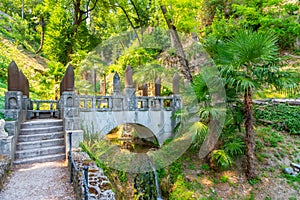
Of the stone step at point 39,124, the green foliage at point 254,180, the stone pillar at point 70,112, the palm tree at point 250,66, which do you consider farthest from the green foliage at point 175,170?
the stone step at point 39,124

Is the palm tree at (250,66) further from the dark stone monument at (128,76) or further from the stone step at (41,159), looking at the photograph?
the stone step at (41,159)

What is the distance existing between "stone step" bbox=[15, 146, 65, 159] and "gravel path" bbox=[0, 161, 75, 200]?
30cm

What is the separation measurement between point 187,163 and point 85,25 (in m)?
13.5

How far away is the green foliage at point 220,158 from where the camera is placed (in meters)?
6.12

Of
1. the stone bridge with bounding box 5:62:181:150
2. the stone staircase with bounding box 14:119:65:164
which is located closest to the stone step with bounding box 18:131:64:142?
the stone staircase with bounding box 14:119:65:164

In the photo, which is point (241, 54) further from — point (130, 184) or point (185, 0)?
point (130, 184)

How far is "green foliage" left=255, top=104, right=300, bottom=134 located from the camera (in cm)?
805

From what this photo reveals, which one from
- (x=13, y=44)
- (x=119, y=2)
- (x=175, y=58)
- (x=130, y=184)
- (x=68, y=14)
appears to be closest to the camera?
(x=130, y=184)

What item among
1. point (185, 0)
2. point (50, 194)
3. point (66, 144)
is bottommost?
point (50, 194)

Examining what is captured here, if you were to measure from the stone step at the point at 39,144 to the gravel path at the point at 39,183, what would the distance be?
0.53m

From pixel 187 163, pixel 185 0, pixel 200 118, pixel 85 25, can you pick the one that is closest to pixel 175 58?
pixel 185 0

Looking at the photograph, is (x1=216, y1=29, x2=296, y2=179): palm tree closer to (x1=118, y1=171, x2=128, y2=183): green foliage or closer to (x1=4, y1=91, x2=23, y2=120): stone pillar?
(x1=118, y1=171, x2=128, y2=183): green foliage

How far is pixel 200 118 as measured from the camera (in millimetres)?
6820

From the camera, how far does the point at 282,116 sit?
845cm
